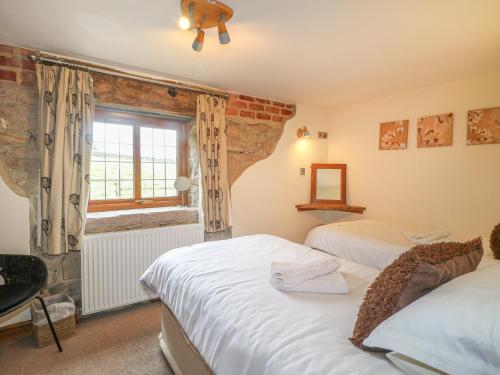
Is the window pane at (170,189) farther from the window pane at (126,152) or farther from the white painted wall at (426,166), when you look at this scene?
the white painted wall at (426,166)

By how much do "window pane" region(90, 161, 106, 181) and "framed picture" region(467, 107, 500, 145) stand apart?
143 inches

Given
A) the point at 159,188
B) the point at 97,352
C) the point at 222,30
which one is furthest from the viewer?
the point at 159,188

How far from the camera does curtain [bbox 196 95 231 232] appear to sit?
9.23 ft

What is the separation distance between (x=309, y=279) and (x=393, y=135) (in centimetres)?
270

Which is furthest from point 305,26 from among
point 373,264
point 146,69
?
point 373,264

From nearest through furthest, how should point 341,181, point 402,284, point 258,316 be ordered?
point 402,284 < point 258,316 < point 341,181

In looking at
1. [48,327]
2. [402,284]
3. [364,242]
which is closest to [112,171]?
[48,327]

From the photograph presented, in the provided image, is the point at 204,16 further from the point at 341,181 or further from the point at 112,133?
the point at 341,181

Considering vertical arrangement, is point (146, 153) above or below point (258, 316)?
above

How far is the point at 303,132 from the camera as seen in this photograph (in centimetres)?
358

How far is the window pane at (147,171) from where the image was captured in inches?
113

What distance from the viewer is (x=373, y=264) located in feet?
7.84

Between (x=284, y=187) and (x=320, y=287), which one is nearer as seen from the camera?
(x=320, y=287)

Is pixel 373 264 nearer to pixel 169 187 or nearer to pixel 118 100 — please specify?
pixel 169 187
